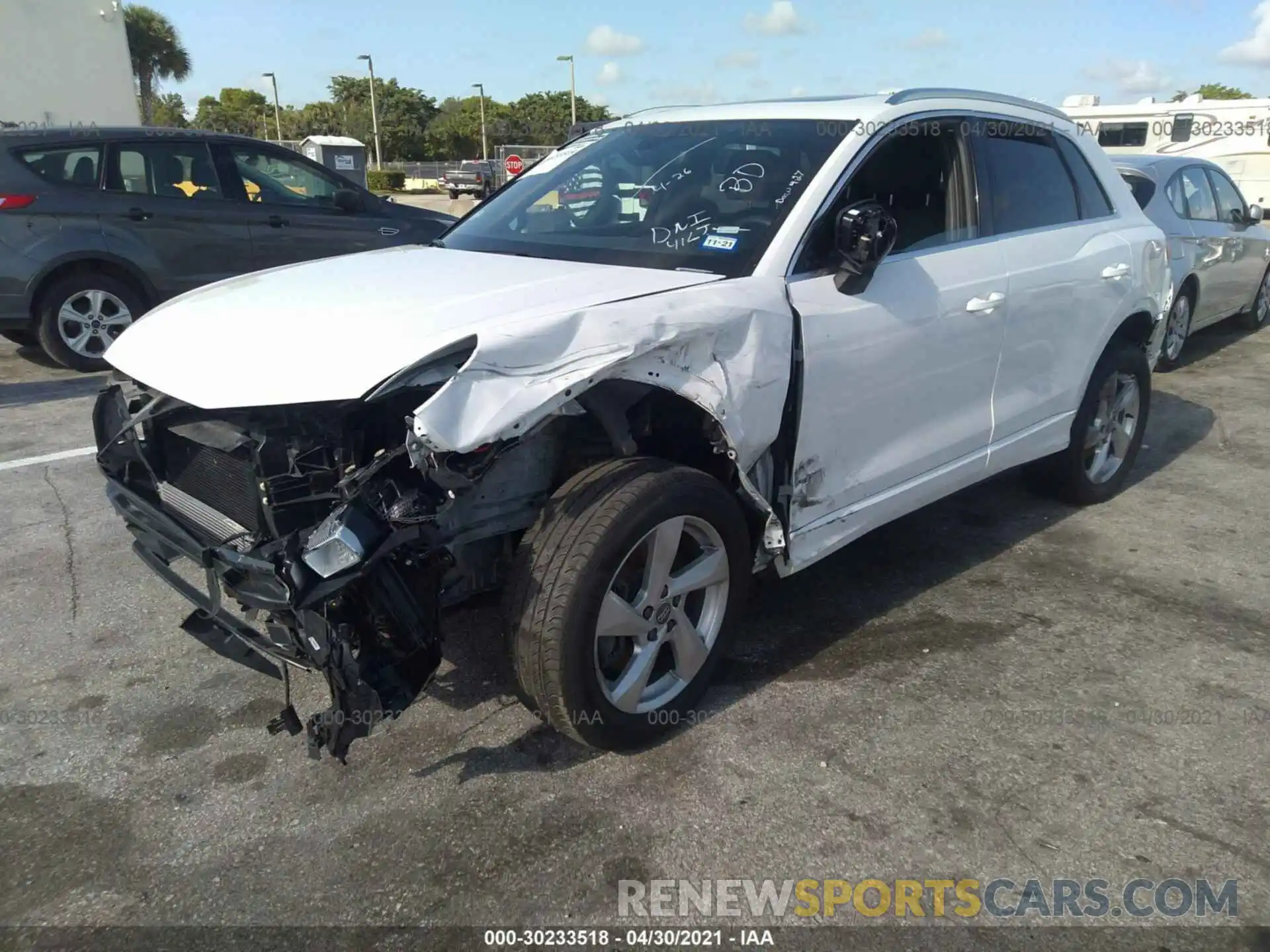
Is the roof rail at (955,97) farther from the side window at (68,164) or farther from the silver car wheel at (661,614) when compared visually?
the side window at (68,164)

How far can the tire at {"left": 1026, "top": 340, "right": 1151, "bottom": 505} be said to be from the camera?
4.65 metres

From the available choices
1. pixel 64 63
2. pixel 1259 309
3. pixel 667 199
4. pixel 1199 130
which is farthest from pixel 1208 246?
pixel 64 63

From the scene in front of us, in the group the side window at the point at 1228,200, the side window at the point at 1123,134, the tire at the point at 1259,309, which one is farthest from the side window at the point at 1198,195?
the side window at the point at 1123,134

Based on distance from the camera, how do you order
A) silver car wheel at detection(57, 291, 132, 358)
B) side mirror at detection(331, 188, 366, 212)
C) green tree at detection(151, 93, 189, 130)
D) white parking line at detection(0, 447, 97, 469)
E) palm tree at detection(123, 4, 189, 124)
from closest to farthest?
white parking line at detection(0, 447, 97, 469)
side mirror at detection(331, 188, 366, 212)
silver car wheel at detection(57, 291, 132, 358)
palm tree at detection(123, 4, 189, 124)
green tree at detection(151, 93, 189, 130)

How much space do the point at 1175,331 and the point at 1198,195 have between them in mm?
1148

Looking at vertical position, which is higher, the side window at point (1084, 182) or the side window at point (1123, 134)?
the side window at point (1123, 134)

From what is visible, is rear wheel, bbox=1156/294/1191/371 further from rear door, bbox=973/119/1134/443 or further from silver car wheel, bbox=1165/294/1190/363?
rear door, bbox=973/119/1134/443

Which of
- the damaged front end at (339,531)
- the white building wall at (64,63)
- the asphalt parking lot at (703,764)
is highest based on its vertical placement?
the white building wall at (64,63)

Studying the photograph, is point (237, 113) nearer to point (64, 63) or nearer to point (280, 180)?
point (64, 63)

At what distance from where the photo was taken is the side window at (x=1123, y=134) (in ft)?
60.6

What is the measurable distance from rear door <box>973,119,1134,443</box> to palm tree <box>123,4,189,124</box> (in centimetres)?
4536

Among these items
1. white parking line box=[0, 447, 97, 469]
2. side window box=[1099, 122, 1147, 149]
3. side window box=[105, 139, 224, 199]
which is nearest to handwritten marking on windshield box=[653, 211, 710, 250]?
white parking line box=[0, 447, 97, 469]

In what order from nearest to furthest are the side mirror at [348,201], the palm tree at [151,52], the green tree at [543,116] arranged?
the side mirror at [348,201], the palm tree at [151,52], the green tree at [543,116]

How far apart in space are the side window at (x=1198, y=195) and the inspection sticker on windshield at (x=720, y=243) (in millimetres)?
6434
